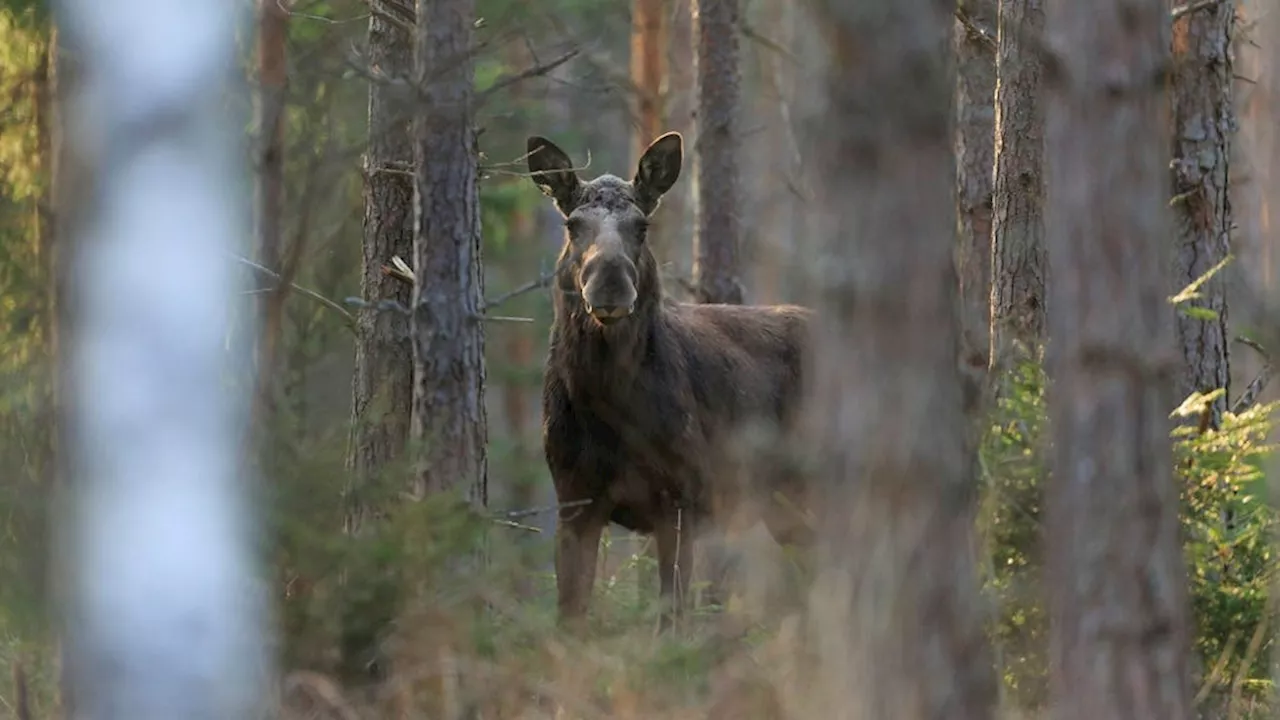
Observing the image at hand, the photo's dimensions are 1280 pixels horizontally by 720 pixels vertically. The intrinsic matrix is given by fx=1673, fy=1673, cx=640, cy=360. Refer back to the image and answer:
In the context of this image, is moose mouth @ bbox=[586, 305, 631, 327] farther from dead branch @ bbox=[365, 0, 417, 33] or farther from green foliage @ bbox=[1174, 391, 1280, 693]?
green foliage @ bbox=[1174, 391, 1280, 693]

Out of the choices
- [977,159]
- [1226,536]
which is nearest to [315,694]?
[1226,536]

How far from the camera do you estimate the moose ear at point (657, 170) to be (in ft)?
37.9

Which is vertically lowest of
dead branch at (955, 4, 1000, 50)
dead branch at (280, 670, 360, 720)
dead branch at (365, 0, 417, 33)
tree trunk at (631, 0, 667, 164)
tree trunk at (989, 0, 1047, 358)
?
dead branch at (280, 670, 360, 720)

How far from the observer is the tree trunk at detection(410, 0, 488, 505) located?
774 cm

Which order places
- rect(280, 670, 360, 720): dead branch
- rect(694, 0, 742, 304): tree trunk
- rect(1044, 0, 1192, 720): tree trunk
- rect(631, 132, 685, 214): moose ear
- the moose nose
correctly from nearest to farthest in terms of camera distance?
rect(1044, 0, 1192, 720): tree trunk
rect(280, 670, 360, 720): dead branch
the moose nose
rect(631, 132, 685, 214): moose ear
rect(694, 0, 742, 304): tree trunk

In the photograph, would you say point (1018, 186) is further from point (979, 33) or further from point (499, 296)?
point (499, 296)

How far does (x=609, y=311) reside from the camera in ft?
34.4

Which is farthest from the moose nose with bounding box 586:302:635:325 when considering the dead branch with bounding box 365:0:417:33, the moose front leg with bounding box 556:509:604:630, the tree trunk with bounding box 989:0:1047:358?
the tree trunk with bounding box 989:0:1047:358

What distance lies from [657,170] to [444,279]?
13.6 feet

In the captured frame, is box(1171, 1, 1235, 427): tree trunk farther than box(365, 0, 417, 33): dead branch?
Yes

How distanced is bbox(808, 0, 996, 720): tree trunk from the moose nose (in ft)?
17.8

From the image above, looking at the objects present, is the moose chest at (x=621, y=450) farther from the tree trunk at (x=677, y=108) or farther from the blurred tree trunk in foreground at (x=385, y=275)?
the tree trunk at (x=677, y=108)

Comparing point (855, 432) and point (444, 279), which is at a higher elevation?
point (444, 279)

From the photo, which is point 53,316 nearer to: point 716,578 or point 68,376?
point 68,376
